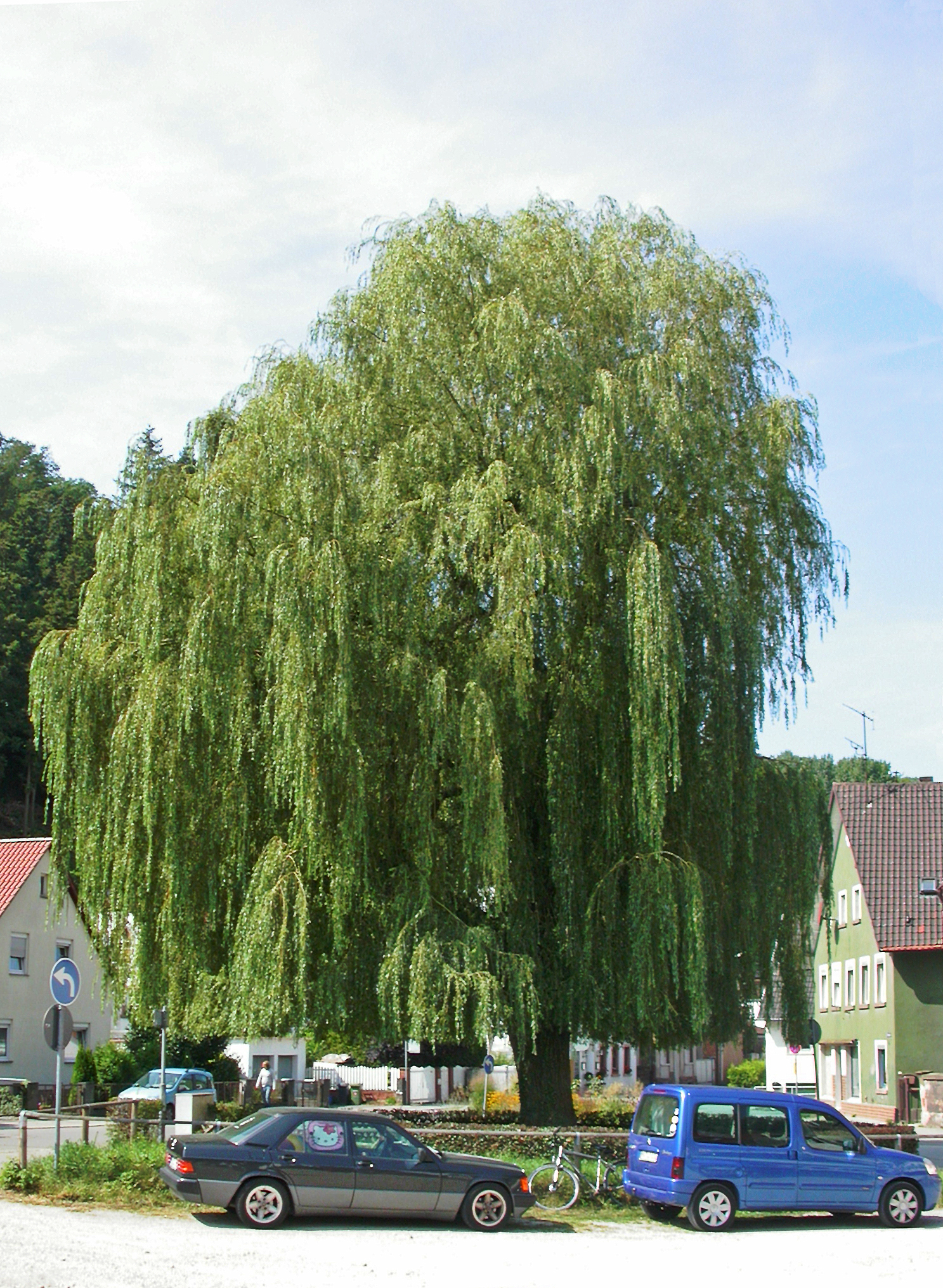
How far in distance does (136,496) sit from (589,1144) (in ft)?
35.3

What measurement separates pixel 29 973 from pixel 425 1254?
38.0 meters

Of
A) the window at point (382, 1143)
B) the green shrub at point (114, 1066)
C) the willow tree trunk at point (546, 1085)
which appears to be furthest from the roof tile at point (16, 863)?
the window at point (382, 1143)

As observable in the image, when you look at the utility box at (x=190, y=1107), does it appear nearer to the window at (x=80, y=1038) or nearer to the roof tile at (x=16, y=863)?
the roof tile at (x=16, y=863)

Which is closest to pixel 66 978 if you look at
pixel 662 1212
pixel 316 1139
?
pixel 316 1139

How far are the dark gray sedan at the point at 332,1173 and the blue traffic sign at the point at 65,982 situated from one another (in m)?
2.99

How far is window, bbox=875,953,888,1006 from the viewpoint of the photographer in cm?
4581

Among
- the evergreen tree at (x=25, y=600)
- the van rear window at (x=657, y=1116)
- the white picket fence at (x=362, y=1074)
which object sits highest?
the evergreen tree at (x=25, y=600)

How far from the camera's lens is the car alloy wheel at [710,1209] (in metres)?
16.8

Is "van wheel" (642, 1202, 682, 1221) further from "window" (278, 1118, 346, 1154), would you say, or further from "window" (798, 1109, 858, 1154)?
"window" (278, 1118, 346, 1154)

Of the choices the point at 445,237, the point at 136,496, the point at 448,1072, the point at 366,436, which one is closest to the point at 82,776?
the point at 136,496

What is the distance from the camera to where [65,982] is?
1816cm

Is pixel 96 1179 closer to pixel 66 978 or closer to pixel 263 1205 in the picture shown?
pixel 66 978

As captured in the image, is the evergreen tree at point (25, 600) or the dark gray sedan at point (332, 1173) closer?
the dark gray sedan at point (332, 1173)

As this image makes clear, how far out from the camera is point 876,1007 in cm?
4691
